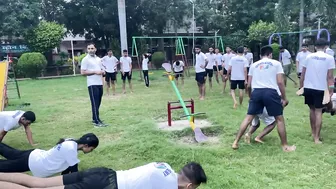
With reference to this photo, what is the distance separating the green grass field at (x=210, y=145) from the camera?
4.01 metres

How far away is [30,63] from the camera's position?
1942 centimetres

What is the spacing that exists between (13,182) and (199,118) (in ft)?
14.8

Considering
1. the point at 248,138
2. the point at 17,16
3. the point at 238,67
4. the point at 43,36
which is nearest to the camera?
the point at 248,138

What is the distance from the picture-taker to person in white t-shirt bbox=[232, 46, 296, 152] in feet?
15.7

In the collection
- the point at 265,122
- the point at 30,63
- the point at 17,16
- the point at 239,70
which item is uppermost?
the point at 17,16

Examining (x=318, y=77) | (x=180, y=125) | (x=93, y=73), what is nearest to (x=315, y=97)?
(x=318, y=77)

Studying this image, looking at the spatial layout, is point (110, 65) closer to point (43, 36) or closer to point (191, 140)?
point (191, 140)

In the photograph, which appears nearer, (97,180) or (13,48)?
(97,180)

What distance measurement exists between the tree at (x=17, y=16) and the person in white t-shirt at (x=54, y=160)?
60.7 ft

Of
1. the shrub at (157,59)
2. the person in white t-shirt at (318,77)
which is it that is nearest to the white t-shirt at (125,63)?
the person in white t-shirt at (318,77)

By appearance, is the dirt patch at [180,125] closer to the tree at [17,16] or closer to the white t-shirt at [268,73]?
the white t-shirt at [268,73]

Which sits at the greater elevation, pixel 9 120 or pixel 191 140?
pixel 9 120

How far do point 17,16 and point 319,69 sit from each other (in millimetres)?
19164

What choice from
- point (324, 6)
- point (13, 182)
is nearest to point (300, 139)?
point (13, 182)
